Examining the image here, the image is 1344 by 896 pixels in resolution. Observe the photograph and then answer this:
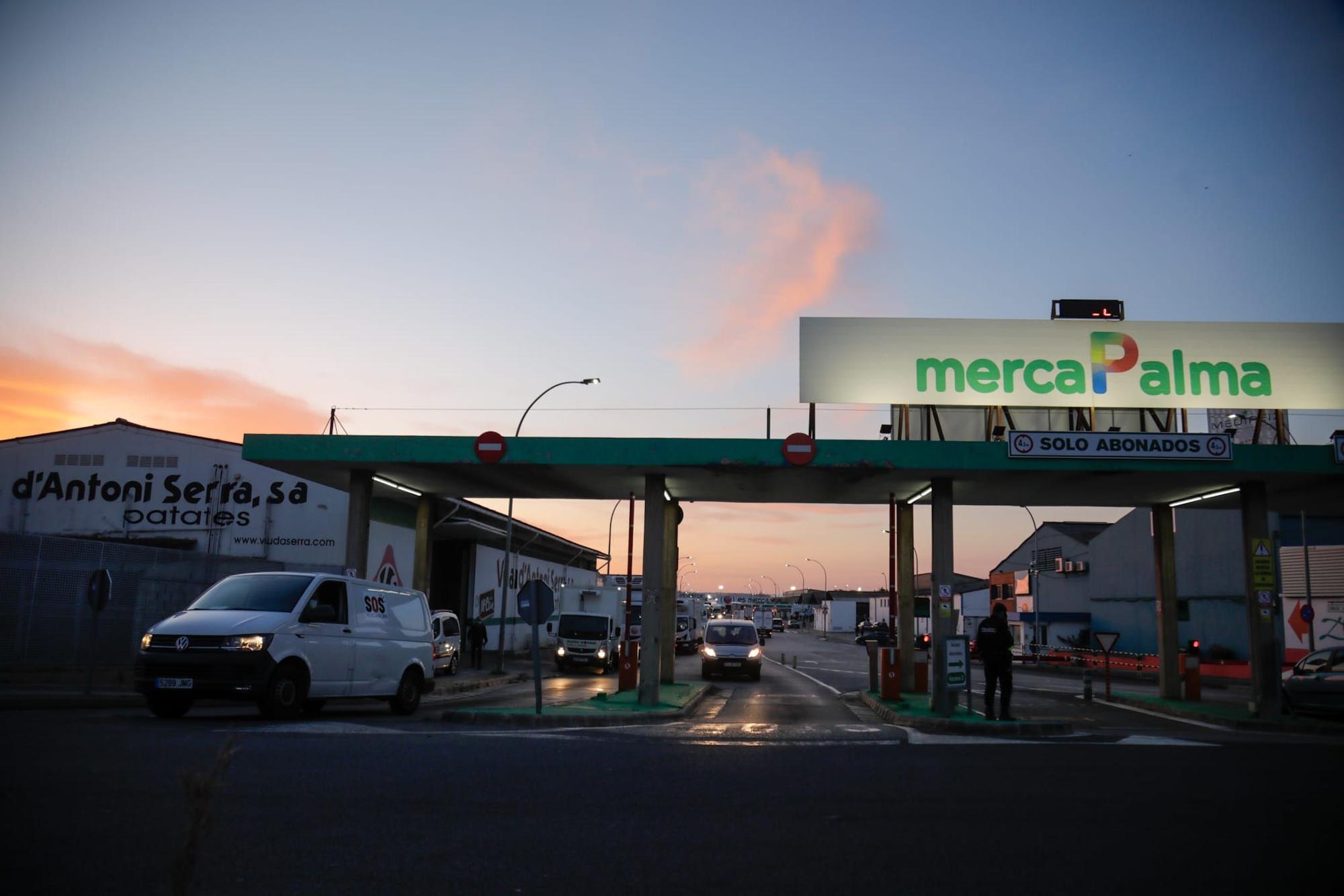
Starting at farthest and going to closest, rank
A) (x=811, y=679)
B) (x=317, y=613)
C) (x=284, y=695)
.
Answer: (x=811, y=679)
(x=317, y=613)
(x=284, y=695)

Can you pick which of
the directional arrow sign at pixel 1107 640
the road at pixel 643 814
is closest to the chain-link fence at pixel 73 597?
the road at pixel 643 814

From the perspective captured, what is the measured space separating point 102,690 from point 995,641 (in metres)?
17.0

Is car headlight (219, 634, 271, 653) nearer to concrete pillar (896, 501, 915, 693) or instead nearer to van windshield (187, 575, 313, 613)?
van windshield (187, 575, 313, 613)

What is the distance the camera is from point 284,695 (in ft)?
43.7

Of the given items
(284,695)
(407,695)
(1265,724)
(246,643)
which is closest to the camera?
(246,643)

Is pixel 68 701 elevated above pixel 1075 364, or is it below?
below

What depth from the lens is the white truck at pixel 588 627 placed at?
3562 cm

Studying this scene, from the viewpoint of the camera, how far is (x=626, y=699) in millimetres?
19719

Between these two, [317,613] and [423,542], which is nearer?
[317,613]

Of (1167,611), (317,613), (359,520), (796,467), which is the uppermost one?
(796,467)

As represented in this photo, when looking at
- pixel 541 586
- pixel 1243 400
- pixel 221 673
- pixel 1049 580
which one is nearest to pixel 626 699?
pixel 541 586

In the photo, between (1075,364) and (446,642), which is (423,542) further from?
(1075,364)

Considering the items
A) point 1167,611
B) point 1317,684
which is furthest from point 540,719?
point 1167,611

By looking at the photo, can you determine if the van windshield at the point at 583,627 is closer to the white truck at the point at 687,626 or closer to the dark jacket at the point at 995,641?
the white truck at the point at 687,626
